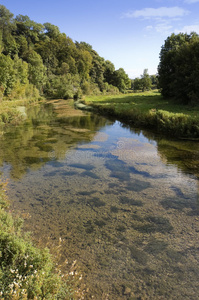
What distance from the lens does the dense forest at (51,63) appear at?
61.0 m

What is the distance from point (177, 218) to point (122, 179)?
3204 millimetres

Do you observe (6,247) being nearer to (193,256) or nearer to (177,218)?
(193,256)

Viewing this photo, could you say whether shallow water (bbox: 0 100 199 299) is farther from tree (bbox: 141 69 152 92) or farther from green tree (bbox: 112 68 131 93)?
green tree (bbox: 112 68 131 93)

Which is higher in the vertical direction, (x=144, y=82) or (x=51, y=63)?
(x=51, y=63)

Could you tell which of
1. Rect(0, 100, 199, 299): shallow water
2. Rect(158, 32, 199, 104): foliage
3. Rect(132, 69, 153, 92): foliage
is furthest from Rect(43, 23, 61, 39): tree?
Rect(0, 100, 199, 299): shallow water

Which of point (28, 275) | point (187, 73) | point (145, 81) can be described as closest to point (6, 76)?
point (187, 73)

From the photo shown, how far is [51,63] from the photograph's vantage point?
A: 86.2 m

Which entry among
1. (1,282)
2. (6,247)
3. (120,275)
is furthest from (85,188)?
(1,282)

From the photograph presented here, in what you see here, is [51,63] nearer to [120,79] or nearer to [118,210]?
[120,79]

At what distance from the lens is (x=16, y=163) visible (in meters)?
10.6

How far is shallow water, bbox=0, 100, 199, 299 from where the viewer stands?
419 cm

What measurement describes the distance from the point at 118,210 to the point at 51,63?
91.3 metres

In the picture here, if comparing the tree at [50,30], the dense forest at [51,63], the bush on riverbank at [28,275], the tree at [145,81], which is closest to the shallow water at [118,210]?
the bush on riverbank at [28,275]

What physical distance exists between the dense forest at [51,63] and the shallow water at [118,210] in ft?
120
